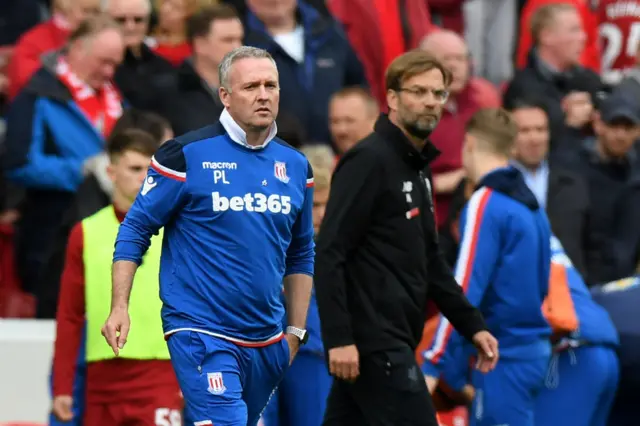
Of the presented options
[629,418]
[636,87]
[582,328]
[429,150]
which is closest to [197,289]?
[429,150]

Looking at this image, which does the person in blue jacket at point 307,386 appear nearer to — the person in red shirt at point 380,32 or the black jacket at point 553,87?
the black jacket at point 553,87

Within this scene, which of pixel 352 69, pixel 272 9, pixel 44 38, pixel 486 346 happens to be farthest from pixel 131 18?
pixel 486 346

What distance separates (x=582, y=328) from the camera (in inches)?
372

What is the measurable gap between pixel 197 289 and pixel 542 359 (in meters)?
2.76

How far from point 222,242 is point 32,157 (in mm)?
3866

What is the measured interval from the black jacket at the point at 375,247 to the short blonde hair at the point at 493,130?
3.73 feet

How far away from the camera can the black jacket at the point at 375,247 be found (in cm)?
744

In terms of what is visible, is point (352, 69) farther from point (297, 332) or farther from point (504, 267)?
point (297, 332)

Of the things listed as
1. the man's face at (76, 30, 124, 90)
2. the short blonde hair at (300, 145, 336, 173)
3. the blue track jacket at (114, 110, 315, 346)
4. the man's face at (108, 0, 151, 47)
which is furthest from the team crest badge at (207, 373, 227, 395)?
the man's face at (108, 0, 151, 47)

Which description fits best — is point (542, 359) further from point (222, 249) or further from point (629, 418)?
point (222, 249)

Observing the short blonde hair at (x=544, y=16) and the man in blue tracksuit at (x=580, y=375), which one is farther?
the short blonde hair at (x=544, y=16)

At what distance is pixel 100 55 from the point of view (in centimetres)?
1022

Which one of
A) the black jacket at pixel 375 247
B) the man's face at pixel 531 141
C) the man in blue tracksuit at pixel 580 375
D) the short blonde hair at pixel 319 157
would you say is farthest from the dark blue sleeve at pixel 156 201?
the man's face at pixel 531 141

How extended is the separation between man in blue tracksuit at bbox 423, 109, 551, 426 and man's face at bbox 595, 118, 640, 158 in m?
3.01
